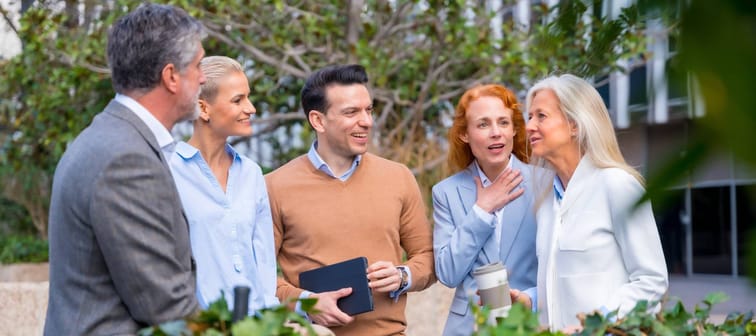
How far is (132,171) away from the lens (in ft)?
7.28

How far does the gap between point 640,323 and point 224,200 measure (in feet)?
5.79

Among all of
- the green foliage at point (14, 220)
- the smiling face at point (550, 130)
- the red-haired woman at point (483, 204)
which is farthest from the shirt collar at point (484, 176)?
the green foliage at point (14, 220)

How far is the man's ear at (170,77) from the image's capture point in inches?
95.5

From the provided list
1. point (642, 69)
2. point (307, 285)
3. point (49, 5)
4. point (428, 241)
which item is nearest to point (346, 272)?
point (307, 285)

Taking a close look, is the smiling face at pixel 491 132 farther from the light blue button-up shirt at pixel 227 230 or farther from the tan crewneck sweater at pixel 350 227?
the light blue button-up shirt at pixel 227 230

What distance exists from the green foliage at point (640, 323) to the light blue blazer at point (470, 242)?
4.69 feet

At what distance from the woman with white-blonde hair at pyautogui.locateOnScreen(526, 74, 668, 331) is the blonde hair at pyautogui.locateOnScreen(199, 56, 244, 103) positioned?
1145mm

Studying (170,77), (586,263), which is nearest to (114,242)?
(170,77)

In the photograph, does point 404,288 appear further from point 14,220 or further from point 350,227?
point 14,220

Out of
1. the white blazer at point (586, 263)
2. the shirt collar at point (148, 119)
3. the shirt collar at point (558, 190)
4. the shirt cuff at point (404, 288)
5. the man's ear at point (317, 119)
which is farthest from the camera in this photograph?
the man's ear at point (317, 119)

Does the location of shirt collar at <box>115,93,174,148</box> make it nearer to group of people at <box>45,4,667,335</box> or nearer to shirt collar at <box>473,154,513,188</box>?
group of people at <box>45,4,667,335</box>

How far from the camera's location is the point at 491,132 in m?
3.75

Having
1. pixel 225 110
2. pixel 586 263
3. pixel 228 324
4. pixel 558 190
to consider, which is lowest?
pixel 586 263

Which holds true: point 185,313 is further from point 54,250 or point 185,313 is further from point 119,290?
point 54,250
